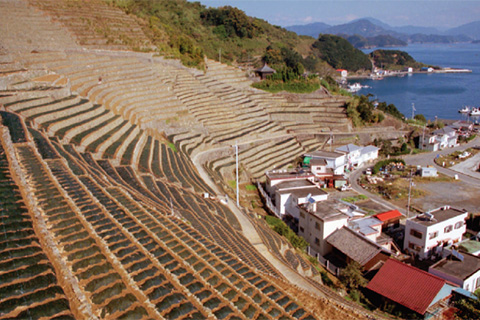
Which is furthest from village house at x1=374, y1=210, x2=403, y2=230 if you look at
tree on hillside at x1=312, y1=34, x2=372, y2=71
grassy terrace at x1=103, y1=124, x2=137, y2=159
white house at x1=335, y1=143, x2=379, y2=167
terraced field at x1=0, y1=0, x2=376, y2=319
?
tree on hillside at x1=312, y1=34, x2=372, y2=71

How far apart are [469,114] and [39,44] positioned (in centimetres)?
4775

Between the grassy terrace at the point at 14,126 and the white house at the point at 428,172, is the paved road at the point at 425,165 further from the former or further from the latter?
the grassy terrace at the point at 14,126

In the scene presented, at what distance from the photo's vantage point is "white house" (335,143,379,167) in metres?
23.8

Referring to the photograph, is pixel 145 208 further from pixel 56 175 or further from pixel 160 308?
pixel 160 308

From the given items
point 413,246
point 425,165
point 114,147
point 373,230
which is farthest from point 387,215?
point 114,147

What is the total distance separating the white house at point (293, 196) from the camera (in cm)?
1594

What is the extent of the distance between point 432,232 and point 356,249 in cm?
356

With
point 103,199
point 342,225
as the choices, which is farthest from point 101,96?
point 342,225

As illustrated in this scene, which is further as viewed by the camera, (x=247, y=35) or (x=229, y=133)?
(x=247, y=35)

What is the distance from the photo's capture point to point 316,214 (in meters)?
14.0

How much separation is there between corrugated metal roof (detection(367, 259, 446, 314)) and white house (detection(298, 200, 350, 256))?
268 cm

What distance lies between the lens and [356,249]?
12.6 m

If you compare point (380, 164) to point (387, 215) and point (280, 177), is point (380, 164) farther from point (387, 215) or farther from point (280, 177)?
point (280, 177)

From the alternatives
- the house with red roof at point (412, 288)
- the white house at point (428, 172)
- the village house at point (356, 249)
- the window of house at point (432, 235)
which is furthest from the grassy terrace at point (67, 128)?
the white house at point (428, 172)
